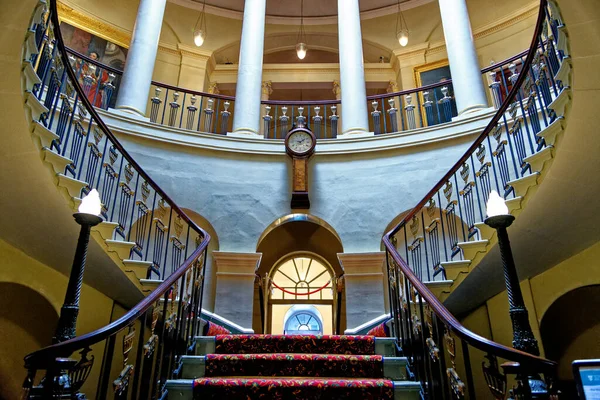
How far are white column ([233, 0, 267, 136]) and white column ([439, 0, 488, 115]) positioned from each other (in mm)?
3455

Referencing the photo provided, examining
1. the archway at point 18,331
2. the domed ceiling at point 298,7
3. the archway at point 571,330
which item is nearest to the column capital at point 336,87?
the domed ceiling at point 298,7

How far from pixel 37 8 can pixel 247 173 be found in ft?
15.3

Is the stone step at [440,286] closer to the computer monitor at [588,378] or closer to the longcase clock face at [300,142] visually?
the longcase clock face at [300,142]

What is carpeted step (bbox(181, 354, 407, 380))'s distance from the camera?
349 cm

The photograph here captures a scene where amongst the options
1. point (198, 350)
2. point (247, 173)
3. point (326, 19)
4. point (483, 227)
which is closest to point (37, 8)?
point (198, 350)

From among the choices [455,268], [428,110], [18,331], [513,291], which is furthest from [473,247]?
[18,331]

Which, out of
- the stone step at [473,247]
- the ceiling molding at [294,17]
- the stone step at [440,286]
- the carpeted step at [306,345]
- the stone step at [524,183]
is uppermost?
the ceiling molding at [294,17]

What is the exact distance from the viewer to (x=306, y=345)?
3.93m

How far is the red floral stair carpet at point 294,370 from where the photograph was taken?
9.94 feet

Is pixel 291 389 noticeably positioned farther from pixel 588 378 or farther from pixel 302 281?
pixel 302 281

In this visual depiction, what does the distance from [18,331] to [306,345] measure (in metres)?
4.15

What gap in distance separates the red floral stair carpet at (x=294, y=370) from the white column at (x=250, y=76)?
4600 millimetres

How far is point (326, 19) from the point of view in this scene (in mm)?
12070

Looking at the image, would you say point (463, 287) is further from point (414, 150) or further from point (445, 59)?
point (445, 59)
